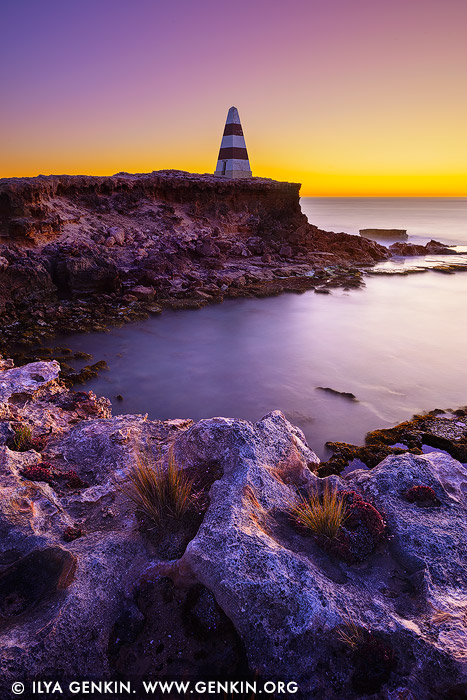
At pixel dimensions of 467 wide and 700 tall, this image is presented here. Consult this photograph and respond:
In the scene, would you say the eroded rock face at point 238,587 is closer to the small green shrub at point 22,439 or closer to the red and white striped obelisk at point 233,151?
the small green shrub at point 22,439

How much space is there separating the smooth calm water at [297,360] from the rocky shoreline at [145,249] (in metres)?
1.92

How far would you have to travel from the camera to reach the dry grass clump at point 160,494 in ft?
14.9

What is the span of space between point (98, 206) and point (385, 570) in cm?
2463

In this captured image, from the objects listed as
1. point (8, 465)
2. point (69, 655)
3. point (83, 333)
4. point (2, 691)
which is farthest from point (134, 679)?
point (83, 333)

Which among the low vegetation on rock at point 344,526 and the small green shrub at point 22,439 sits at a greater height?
the low vegetation on rock at point 344,526

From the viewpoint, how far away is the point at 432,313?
808 inches

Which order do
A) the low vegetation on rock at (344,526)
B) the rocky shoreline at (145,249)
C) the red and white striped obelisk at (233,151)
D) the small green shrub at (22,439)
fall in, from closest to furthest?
the low vegetation on rock at (344,526), the small green shrub at (22,439), the rocky shoreline at (145,249), the red and white striped obelisk at (233,151)

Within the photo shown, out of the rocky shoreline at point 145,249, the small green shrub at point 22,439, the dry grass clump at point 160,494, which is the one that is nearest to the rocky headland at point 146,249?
the rocky shoreline at point 145,249

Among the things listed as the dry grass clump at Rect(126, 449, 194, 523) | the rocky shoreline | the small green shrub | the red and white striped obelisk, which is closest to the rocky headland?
the rocky shoreline

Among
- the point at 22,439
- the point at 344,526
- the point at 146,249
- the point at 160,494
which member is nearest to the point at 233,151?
the point at 146,249

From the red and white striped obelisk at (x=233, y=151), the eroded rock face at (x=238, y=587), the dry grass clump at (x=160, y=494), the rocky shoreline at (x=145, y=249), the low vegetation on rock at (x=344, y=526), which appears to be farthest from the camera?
the red and white striped obelisk at (x=233, y=151)

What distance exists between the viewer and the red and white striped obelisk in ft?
113

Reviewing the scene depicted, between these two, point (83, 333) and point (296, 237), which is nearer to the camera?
point (83, 333)

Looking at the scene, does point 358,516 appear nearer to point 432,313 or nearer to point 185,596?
point 185,596
